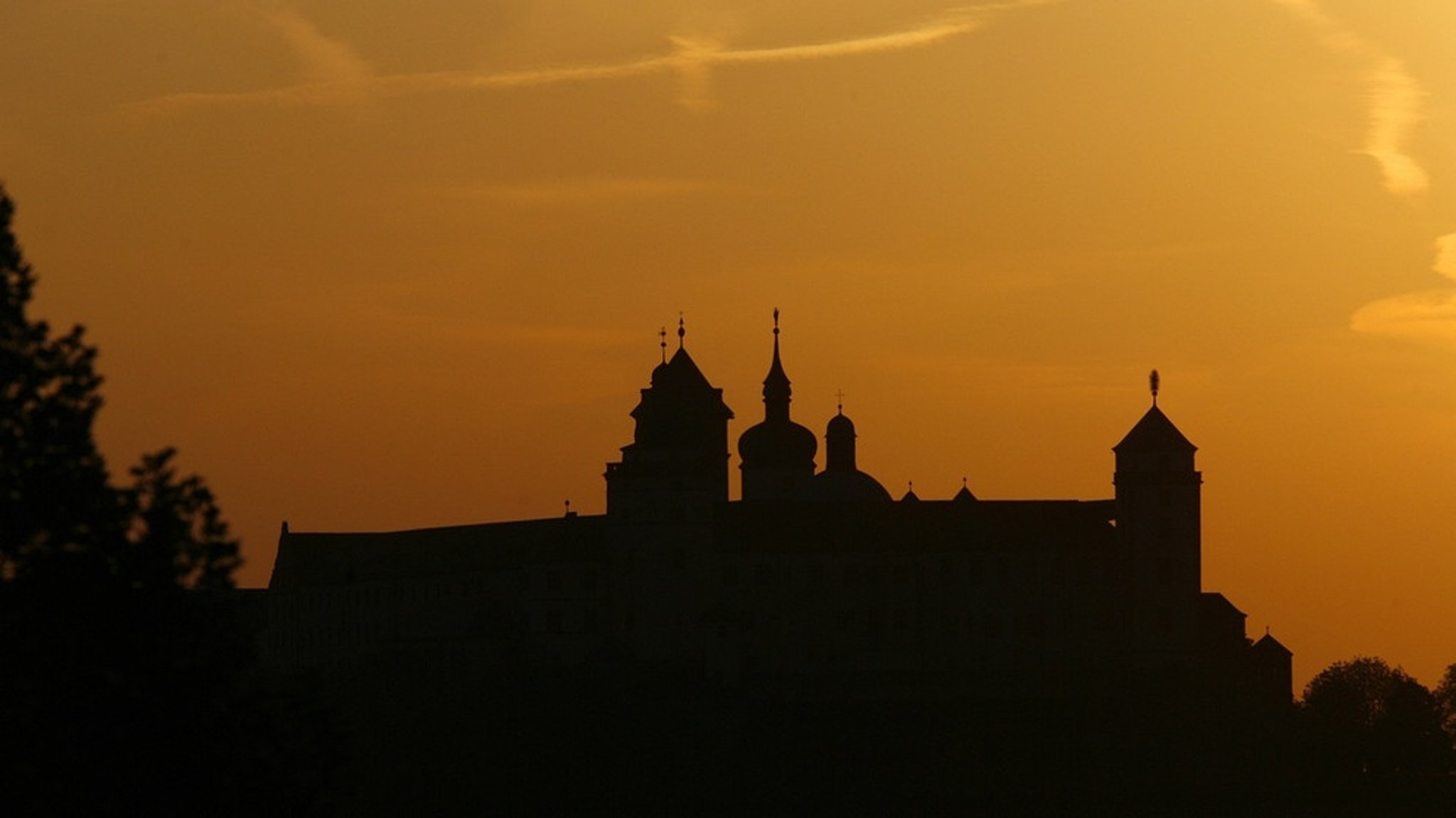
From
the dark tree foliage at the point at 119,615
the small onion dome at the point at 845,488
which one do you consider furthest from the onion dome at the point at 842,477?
the dark tree foliage at the point at 119,615

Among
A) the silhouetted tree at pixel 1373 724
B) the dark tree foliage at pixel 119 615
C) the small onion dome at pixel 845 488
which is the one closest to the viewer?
the dark tree foliage at pixel 119 615

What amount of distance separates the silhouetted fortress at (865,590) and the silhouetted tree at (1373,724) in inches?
171

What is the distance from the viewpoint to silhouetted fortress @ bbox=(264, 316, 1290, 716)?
459 feet

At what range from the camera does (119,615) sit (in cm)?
4391

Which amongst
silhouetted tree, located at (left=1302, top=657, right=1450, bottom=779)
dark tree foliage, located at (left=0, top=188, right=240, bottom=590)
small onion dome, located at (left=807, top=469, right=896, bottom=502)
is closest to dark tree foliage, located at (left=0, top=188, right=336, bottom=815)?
dark tree foliage, located at (left=0, top=188, right=240, bottom=590)

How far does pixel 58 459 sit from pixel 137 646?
243cm

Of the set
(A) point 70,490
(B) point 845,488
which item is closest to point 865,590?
(B) point 845,488

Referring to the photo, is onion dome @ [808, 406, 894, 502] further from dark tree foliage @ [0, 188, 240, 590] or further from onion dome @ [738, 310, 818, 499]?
dark tree foliage @ [0, 188, 240, 590]

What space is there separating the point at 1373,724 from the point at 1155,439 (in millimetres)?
20423

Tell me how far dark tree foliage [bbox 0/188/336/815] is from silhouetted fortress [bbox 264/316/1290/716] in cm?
9402

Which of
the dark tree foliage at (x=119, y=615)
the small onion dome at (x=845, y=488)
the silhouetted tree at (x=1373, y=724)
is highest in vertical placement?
the small onion dome at (x=845, y=488)

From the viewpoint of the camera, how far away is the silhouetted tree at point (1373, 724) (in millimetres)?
139250

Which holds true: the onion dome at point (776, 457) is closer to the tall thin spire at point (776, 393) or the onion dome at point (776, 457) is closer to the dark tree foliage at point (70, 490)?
the tall thin spire at point (776, 393)

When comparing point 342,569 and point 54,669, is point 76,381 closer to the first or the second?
point 54,669
